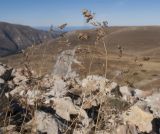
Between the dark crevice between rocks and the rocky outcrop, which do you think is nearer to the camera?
the rocky outcrop

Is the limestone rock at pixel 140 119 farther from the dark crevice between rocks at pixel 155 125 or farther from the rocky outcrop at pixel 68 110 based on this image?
the dark crevice between rocks at pixel 155 125

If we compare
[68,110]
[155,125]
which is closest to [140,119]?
[155,125]

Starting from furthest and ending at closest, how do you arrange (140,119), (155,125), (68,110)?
(155,125) < (140,119) < (68,110)

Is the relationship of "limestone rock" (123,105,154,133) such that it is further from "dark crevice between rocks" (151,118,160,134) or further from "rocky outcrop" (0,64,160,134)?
"dark crevice between rocks" (151,118,160,134)

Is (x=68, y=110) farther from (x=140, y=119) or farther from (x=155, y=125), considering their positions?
(x=155, y=125)

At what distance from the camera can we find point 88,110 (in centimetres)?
1047

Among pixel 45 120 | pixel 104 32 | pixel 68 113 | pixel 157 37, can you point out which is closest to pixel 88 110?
pixel 68 113

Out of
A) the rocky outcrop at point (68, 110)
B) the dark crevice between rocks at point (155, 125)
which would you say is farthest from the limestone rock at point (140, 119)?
the dark crevice between rocks at point (155, 125)

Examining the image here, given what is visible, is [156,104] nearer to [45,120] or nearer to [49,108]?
[49,108]

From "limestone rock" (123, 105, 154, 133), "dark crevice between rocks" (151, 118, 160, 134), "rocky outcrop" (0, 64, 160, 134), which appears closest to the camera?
"rocky outcrop" (0, 64, 160, 134)

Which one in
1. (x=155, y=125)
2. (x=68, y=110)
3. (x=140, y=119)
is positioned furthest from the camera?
(x=155, y=125)

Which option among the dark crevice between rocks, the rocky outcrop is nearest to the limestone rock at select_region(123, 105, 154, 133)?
the rocky outcrop

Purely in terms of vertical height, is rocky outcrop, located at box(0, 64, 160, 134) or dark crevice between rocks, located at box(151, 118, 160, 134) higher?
rocky outcrop, located at box(0, 64, 160, 134)

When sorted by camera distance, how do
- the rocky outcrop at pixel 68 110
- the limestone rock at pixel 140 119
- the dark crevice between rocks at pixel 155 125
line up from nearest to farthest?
the rocky outcrop at pixel 68 110 → the limestone rock at pixel 140 119 → the dark crevice between rocks at pixel 155 125
